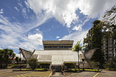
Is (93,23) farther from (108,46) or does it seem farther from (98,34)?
(108,46)

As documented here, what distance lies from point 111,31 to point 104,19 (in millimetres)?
6423

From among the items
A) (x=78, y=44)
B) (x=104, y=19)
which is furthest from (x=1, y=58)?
(x=104, y=19)

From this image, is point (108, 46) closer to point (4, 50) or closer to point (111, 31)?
point (111, 31)

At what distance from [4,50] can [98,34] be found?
49.9m

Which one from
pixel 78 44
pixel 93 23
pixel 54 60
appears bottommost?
pixel 54 60

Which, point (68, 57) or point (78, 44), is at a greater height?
point (78, 44)

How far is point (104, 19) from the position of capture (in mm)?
18859

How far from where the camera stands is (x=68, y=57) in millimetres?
39000

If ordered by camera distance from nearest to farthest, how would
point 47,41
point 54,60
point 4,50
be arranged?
1. point 54,60
2. point 4,50
3. point 47,41

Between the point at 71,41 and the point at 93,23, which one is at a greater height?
the point at 93,23

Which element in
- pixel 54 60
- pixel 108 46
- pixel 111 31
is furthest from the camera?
pixel 108 46

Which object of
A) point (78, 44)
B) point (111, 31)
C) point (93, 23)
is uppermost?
point (93, 23)

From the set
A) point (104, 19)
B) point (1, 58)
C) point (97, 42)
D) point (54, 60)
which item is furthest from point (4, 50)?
point (97, 42)

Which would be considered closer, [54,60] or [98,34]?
[54,60]
